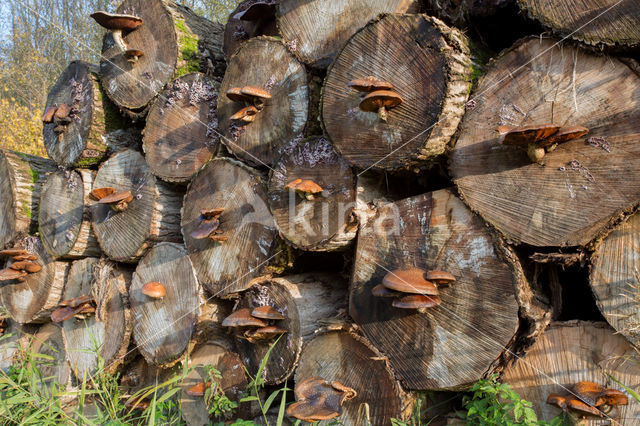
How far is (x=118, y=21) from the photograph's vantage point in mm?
4445

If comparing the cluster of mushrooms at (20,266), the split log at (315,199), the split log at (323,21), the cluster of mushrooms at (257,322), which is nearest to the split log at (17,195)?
the cluster of mushrooms at (20,266)

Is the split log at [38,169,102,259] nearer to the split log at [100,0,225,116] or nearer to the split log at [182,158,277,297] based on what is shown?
the split log at [100,0,225,116]

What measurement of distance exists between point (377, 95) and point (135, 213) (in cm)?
287

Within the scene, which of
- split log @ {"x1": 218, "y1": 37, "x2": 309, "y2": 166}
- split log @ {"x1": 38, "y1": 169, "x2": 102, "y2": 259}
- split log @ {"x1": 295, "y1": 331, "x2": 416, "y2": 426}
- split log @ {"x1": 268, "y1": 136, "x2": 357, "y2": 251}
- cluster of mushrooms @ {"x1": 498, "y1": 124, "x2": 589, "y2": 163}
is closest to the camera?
cluster of mushrooms @ {"x1": 498, "y1": 124, "x2": 589, "y2": 163}

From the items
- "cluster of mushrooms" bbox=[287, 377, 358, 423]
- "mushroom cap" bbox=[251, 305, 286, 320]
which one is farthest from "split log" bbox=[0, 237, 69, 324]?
"cluster of mushrooms" bbox=[287, 377, 358, 423]

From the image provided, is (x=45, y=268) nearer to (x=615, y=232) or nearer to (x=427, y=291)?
(x=427, y=291)

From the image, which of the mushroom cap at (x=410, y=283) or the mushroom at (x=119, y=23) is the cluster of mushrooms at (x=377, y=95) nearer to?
the mushroom cap at (x=410, y=283)

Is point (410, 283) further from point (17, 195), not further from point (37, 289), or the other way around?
point (17, 195)

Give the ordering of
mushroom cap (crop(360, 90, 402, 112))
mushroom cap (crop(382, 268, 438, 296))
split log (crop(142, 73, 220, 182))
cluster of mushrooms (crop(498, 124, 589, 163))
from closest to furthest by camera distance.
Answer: cluster of mushrooms (crop(498, 124, 589, 163)) → mushroom cap (crop(382, 268, 438, 296)) → mushroom cap (crop(360, 90, 402, 112)) → split log (crop(142, 73, 220, 182))

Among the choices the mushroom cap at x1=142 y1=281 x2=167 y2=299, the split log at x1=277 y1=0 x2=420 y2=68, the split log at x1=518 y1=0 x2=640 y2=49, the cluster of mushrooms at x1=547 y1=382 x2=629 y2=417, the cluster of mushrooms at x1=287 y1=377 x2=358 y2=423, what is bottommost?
the cluster of mushrooms at x1=287 y1=377 x2=358 y2=423

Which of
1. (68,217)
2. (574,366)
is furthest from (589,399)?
(68,217)

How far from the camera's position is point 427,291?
250 centimetres

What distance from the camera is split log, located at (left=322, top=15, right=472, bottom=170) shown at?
8.70ft

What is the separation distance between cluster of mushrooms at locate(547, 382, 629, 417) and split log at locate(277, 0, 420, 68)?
2.43 m
